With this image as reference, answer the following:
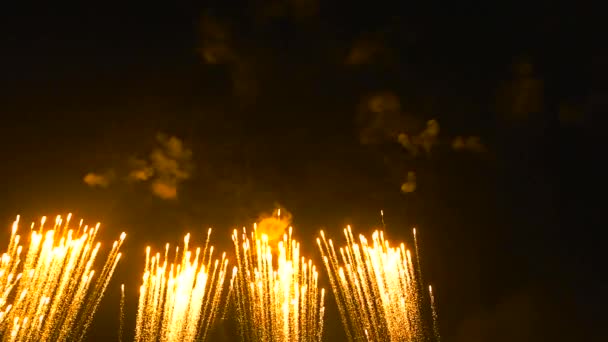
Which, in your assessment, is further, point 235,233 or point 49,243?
point 235,233

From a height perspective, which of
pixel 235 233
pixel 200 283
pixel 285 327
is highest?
pixel 235 233

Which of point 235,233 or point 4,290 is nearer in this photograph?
point 4,290

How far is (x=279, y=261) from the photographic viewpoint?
26453 millimetres

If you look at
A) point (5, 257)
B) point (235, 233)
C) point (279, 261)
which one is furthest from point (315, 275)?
point (5, 257)

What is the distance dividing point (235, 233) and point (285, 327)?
4.35m

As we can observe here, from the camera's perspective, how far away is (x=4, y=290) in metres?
23.5

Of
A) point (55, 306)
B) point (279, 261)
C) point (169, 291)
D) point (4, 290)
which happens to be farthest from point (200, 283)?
point (4, 290)

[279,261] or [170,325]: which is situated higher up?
[279,261]

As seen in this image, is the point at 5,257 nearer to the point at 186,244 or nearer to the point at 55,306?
the point at 55,306

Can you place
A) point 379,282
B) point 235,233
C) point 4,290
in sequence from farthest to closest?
1. point 235,233
2. point 379,282
3. point 4,290

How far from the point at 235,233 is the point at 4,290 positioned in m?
8.77

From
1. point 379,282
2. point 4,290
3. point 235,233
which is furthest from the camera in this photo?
point 235,233

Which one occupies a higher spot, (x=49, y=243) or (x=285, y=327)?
(x=49, y=243)

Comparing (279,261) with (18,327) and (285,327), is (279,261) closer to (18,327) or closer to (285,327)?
(285,327)
